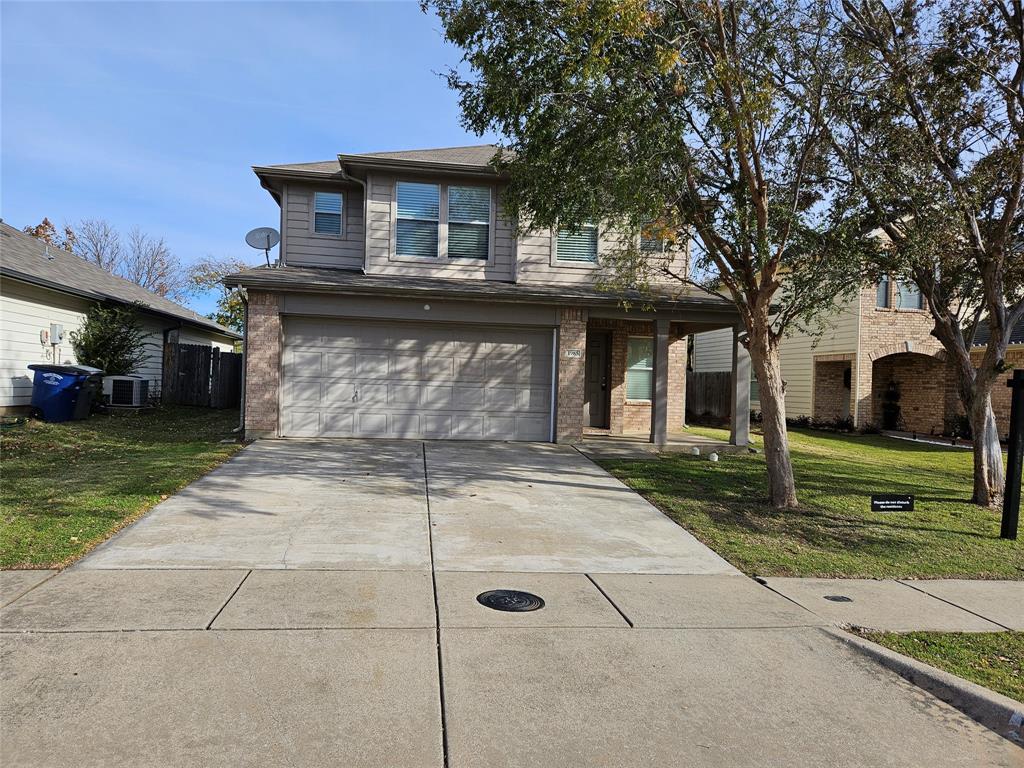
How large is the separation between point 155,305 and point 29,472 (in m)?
13.8

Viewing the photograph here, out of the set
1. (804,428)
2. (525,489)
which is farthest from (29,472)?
(804,428)

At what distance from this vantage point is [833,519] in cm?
830

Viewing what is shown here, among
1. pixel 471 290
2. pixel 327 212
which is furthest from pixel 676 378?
pixel 327 212

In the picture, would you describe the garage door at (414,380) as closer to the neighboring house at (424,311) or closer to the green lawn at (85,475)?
the neighboring house at (424,311)

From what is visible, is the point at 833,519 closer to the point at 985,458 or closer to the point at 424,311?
the point at 985,458

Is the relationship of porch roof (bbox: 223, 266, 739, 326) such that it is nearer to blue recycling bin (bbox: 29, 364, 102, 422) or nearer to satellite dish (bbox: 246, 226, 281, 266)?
satellite dish (bbox: 246, 226, 281, 266)

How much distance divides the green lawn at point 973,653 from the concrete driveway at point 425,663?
384 millimetres

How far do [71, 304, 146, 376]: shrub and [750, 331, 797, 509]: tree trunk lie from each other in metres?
14.9

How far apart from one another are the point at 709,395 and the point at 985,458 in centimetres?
1232

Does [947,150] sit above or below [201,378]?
above

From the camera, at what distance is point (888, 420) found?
71.2 feet

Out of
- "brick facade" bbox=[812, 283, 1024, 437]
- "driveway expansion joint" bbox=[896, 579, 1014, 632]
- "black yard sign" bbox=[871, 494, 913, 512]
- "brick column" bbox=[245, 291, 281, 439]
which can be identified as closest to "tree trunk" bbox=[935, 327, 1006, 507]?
"black yard sign" bbox=[871, 494, 913, 512]

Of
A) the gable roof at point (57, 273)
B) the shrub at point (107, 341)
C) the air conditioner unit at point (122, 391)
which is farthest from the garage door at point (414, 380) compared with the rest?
the shrub at point (107, 341)

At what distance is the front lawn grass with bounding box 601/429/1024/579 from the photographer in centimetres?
668
